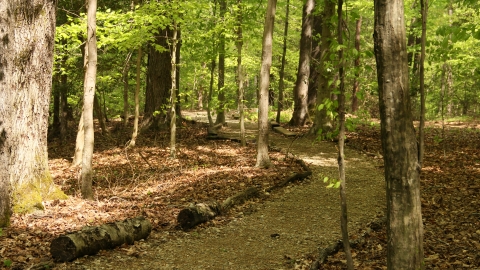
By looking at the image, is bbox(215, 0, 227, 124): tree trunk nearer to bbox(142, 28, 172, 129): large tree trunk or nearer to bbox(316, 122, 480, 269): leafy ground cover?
bbox(142, 28, 172, 129): large tree trunk

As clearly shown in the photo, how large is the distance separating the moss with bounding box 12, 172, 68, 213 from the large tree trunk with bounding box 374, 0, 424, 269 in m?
6.13

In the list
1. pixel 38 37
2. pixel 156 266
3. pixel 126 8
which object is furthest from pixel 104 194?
pixel 126 8

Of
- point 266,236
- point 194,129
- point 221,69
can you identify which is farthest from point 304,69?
point 266,236

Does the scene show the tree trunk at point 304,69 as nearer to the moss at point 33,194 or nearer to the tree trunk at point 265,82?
the tree trunk at point 265,82

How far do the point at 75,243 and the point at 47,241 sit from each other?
904 millimetres

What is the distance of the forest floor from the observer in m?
5.78

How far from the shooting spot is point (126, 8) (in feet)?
Result: 59.3

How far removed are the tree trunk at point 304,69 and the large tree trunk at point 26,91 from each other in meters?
13.2

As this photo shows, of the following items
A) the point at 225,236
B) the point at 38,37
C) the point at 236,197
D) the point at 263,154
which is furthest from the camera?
the point at 263,154

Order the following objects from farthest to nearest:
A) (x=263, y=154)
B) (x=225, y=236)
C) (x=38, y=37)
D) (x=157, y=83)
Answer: (x=157, y=83) → (x=263, y=154) → (x=38, y=37) → (x=225, y=236)

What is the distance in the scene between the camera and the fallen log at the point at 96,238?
536 cm

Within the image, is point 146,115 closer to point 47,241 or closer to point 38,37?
point 38,37

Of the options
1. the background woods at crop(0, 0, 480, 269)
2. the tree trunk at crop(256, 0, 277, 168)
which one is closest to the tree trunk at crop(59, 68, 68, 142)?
the background woods at crop(0, 0, 480, 269)

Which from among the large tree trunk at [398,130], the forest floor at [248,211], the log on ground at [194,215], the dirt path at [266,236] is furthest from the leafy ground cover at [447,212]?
the log on ground at [194,215]
